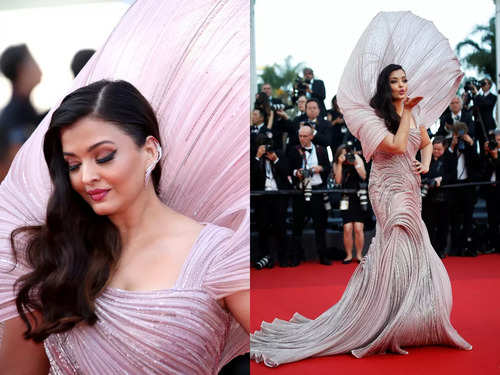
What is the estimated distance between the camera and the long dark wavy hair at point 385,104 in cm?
224

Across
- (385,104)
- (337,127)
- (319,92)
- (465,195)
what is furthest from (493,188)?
(319,92)

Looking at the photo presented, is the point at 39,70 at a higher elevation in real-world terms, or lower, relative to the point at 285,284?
higher

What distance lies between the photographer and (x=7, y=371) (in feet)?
5.29

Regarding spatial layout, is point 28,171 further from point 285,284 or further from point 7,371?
point 285,284

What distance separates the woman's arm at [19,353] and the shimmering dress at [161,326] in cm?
4

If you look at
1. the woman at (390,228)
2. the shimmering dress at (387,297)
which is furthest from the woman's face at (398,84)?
Result: the shimmering dress at (387,297)

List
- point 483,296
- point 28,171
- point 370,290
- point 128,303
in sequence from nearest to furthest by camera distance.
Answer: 1. point 128,303
2. point 28,171
3. point 483,296
4. point 370,290

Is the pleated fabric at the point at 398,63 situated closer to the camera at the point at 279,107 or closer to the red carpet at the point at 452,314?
the camera at the point at 279,107

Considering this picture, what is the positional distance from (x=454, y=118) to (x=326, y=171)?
54 cm

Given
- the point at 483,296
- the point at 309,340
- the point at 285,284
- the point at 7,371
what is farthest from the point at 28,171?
the point at 483,296

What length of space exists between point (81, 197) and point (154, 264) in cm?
29

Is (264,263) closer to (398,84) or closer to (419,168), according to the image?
(419,168)

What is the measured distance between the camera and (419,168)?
2246 millimetres

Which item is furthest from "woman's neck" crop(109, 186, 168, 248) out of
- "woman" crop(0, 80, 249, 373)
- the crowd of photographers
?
the crowd of photographers
